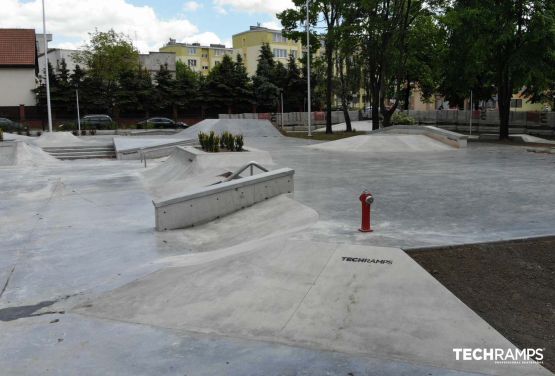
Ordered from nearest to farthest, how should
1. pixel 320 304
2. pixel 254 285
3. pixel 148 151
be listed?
pixel 320 304 < pixel 254 285 < pixel 148 151

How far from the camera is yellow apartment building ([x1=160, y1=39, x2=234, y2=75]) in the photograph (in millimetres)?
130000

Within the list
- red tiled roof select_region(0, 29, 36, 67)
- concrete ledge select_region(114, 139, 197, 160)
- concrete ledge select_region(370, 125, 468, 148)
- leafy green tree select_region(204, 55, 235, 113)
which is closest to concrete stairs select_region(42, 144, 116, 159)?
concrete ledge select_region(114, 139, 197, 160)

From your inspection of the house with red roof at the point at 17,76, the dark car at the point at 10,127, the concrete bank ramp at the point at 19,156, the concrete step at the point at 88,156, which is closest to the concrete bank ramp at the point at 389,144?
the concrete step at the point at 88,156

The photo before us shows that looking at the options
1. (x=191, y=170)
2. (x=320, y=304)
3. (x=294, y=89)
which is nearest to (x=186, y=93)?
(x=294, y=89)

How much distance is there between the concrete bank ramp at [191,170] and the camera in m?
15.6

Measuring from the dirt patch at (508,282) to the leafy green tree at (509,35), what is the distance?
2332 cm

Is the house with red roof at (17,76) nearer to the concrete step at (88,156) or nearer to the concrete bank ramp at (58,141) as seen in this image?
the concrete bank ramp at (58,141)

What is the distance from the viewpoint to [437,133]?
28.7 meters

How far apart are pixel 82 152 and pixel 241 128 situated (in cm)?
1732

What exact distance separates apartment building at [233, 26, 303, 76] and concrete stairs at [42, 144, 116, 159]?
88.3 meters

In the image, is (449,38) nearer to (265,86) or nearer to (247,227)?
(247,227)

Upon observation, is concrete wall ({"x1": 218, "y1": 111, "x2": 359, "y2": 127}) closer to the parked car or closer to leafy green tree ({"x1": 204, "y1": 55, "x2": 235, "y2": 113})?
leafy green tree ({"x1": 204, "y1": 55, "x2": 235, "y2": 113})

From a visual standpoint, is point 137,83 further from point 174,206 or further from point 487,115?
point 174,206

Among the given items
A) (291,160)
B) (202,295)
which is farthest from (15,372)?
(291,160)
